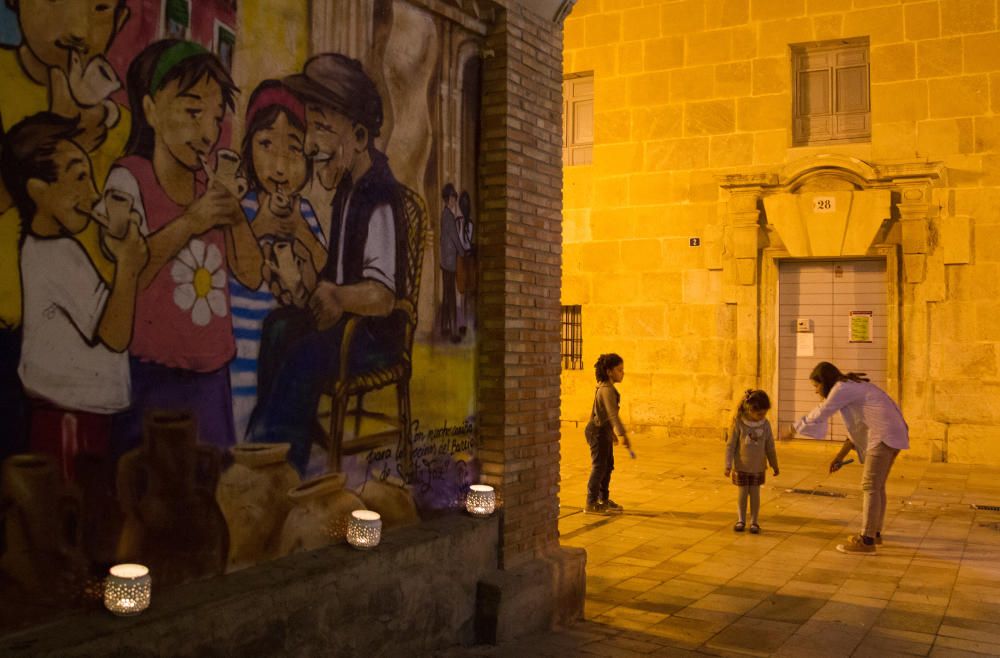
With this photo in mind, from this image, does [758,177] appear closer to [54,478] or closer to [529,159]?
[529,159]

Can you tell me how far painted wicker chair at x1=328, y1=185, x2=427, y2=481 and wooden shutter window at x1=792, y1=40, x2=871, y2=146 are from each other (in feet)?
35.7

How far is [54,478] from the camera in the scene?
381cm

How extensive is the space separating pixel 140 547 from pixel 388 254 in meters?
2.35

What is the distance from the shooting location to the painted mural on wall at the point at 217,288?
3.79m

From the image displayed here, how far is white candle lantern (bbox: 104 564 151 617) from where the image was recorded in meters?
3.88

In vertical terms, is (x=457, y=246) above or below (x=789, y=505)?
above

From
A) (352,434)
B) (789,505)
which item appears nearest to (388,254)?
(352,434)

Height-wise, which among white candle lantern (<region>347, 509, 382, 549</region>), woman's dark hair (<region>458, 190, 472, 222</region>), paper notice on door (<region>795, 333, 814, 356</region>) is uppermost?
woman's dark hair (<region>458, 190, 472, 222</region>)

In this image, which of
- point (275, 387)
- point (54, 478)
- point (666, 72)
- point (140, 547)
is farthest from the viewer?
point (666, 72)

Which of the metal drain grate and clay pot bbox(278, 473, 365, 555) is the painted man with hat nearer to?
clay pot bbox(278, 473, 365, 555)

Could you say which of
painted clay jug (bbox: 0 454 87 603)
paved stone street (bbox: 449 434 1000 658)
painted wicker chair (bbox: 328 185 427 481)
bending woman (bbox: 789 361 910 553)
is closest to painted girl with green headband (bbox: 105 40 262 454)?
painted clay jug (bbox: 0 454 87 603)

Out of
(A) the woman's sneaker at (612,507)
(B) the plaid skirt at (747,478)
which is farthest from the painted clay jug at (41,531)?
(A) the woman's sneaker at (612,507)

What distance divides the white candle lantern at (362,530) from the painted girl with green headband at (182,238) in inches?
38.0

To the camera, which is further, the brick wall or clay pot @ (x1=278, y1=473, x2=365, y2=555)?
the brick wall
